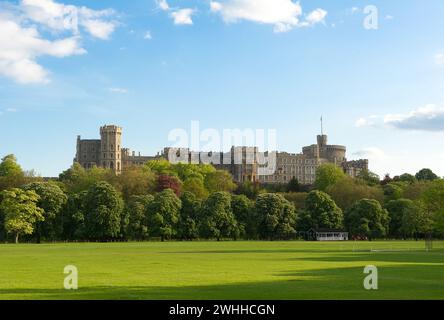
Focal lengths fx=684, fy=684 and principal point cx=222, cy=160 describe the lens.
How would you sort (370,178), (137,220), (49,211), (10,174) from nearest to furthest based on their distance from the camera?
1. (49,211)
2. (137,220)
3. (10,174)
4. (370,178)

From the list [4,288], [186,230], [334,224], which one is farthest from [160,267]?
[334,224]

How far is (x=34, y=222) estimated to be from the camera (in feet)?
289

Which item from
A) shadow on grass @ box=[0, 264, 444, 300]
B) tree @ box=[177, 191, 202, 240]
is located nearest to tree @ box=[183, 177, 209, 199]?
tree @ box=[177, 191, 202, 240]

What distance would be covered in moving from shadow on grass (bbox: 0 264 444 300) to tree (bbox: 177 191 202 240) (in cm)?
7127

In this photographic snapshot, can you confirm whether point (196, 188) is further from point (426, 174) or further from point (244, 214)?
point (426, 174)

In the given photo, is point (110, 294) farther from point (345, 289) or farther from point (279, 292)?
point (345, 289)

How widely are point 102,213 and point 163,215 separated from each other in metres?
9.20

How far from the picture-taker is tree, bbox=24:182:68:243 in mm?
89562

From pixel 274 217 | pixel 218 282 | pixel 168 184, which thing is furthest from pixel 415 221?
pixel 218 282

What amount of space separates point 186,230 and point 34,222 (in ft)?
70.9

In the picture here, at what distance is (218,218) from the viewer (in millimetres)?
97312

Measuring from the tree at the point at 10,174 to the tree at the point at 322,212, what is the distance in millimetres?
45789

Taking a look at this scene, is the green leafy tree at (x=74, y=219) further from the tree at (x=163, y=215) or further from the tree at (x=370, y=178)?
the tree at (x=370, y=178)

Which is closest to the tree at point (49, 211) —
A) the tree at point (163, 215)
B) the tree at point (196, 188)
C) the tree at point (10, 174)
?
the tree at point (163, 215)
